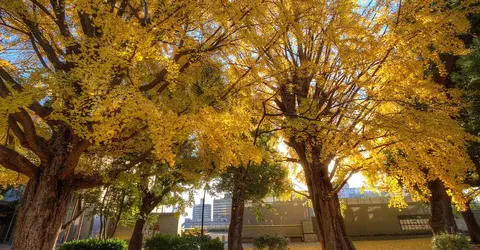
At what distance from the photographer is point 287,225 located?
19.2m

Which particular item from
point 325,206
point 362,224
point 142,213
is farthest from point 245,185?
point 362,224

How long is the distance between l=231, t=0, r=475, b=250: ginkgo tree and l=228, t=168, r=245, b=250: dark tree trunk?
4435mm

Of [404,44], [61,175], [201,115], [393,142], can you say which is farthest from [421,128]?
[61,175]

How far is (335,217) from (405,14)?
5.37m

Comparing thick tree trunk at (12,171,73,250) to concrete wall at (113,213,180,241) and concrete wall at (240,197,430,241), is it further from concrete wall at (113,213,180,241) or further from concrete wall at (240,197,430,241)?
concrete wall at (113,213,180,241)

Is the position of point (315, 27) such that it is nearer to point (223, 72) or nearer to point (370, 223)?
point (223, 72)

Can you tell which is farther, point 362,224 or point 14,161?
point 362,224

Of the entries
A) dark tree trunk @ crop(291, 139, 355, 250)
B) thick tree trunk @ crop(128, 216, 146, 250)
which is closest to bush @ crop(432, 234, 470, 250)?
dark tree trunk @ crop(291, 139, 355, 250)

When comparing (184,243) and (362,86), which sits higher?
(362,86)

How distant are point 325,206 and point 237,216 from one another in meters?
5.54

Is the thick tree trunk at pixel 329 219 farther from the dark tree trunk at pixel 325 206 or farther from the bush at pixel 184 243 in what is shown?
the bush at pixel 184 243

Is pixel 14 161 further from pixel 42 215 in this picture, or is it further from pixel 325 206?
pixel 325 206

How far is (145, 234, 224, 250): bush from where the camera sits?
9.88m

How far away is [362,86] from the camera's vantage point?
21.2 feet
